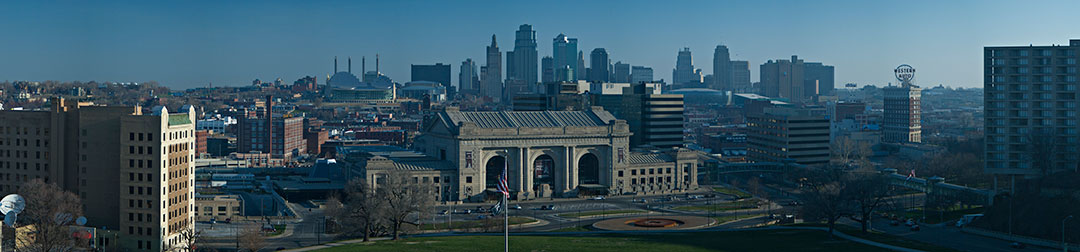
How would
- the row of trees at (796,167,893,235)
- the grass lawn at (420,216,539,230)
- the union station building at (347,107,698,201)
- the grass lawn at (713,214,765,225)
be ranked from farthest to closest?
the union station building at (347,107,698,201) → the grass lawn at (713,214,765,225) → the grass lawn at (420,216,539,230) → the row of trees at (796,167,893,235)

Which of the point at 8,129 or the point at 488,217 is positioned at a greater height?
the point at 8,129

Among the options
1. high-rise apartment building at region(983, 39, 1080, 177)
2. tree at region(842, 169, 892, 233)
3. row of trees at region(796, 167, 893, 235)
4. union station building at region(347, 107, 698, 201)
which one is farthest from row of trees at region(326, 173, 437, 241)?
high-rise apartment building at region(983, 39, 1080, 177)

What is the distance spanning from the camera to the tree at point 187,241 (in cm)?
9656

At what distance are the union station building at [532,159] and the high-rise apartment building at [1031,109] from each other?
163ft

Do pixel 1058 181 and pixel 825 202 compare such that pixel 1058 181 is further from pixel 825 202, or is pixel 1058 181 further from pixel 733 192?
pixel 733 192

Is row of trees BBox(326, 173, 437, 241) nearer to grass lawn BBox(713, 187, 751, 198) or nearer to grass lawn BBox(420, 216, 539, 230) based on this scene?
grass lawn BBox(420, 216, 539, 230)

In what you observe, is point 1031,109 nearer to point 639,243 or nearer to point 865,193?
point 865,193

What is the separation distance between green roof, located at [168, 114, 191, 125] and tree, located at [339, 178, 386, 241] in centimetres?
1789

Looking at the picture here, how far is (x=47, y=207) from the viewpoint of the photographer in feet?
314

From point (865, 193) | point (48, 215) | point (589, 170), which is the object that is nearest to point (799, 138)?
point (589, 170)

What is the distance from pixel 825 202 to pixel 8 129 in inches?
3366

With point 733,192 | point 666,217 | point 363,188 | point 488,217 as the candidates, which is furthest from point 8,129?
point 733,192

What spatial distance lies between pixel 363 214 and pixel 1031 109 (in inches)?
3417

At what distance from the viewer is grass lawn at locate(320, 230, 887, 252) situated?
92.5 metres
